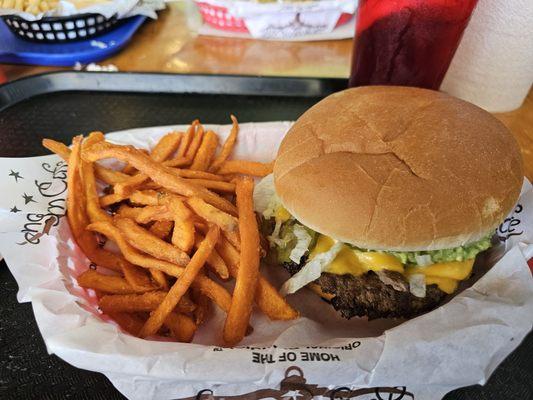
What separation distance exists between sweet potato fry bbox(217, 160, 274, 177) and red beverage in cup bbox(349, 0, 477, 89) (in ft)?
2.09

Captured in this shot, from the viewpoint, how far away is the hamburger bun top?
110cm

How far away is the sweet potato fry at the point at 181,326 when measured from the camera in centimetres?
117

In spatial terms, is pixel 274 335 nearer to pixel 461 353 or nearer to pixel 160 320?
pixel 160 320

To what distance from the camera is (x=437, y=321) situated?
3.59ft

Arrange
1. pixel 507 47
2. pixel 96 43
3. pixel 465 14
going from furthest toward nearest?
pixel 96 43 < pixel 507 47 < pixel 465 14

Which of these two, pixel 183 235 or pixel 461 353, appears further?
pixel 183 235

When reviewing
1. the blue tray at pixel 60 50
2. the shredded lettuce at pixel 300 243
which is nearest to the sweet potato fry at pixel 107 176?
the shredded lettuce at pixel 300 243

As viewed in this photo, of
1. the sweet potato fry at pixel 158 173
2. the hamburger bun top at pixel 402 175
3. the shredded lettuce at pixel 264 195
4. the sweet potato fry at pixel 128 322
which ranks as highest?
the hamburger bun top at pixel 402 175

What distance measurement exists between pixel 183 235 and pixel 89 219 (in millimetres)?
367

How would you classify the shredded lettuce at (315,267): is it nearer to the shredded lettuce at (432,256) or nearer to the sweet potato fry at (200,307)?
the shredded lettuce at (432,256)

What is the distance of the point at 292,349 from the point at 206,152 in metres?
0.80

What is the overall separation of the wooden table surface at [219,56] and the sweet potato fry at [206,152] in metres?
0.87

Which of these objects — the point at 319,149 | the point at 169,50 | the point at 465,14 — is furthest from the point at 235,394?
the point at 169,50

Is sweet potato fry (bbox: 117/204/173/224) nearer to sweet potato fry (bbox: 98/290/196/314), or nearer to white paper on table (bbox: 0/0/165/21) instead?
sweet potato fry (bbox: 98/290/196/314)
